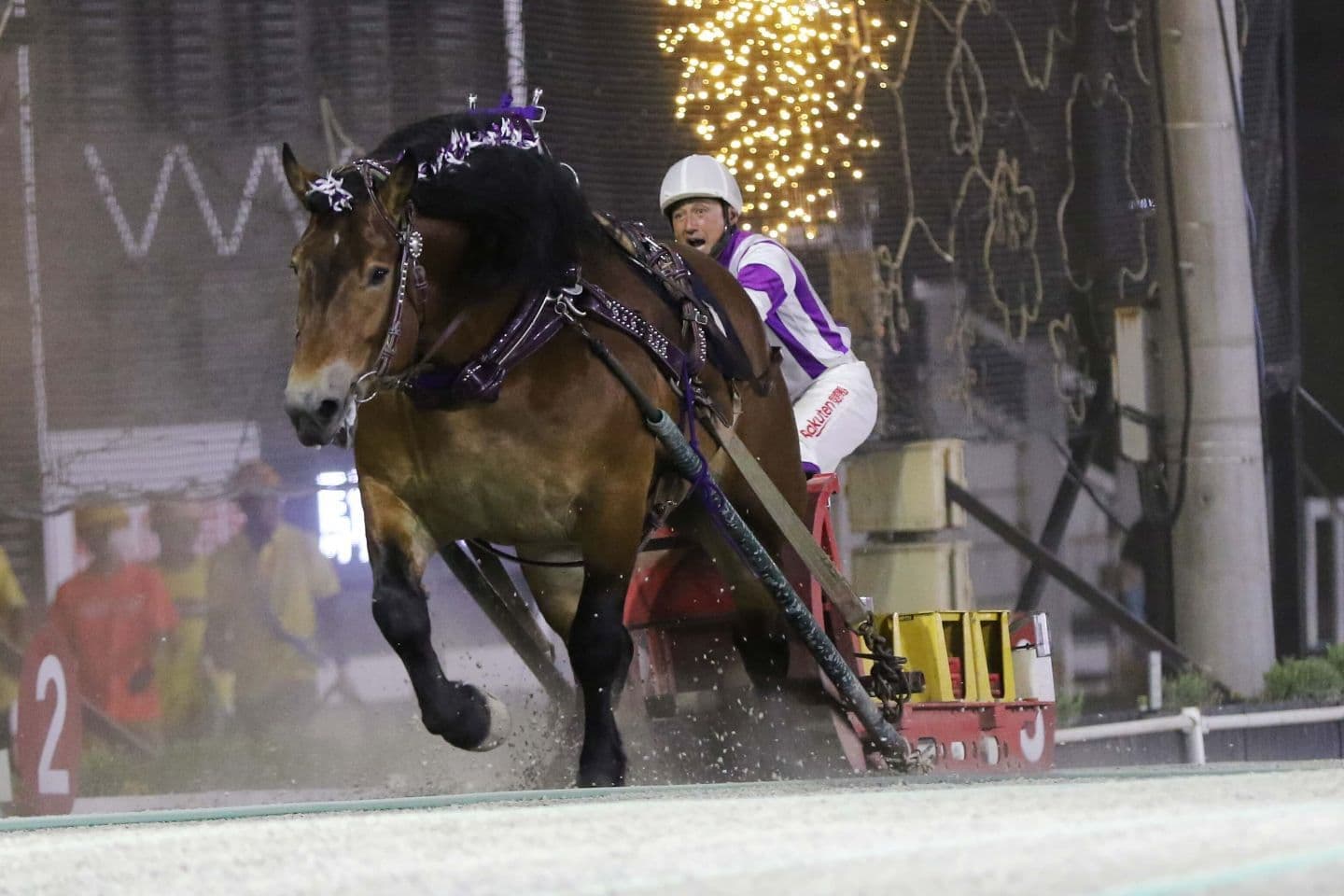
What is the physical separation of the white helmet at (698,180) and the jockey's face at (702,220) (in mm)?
Answer: 38

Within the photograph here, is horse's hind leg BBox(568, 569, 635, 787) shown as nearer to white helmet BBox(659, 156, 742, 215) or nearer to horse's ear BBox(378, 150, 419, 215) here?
horse's ear BBox(378, 150, 419, 215)

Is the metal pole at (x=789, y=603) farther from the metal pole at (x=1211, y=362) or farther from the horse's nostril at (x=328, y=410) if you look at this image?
the metal pole at (x=1211, y=362)

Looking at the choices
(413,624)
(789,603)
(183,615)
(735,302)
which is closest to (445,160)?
(413,624)

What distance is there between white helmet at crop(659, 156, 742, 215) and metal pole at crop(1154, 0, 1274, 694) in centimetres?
374

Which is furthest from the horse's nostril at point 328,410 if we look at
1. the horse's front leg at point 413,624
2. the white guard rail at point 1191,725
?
the white guard rail at point 1191,725

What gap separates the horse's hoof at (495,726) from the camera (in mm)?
4569

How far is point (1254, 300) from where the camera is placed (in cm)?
944

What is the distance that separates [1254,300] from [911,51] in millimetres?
2155

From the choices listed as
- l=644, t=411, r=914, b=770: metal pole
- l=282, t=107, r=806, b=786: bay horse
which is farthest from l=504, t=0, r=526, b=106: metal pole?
l=644, t=411, r=914, b=770: metal pole

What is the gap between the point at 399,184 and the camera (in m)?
4.36

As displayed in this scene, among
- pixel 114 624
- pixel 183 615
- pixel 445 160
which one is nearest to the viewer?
pixel 445 160

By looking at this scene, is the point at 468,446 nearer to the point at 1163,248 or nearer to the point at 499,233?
the point at 499,233

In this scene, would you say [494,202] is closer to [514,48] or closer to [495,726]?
[495,726]

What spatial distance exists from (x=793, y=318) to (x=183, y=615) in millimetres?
2061
